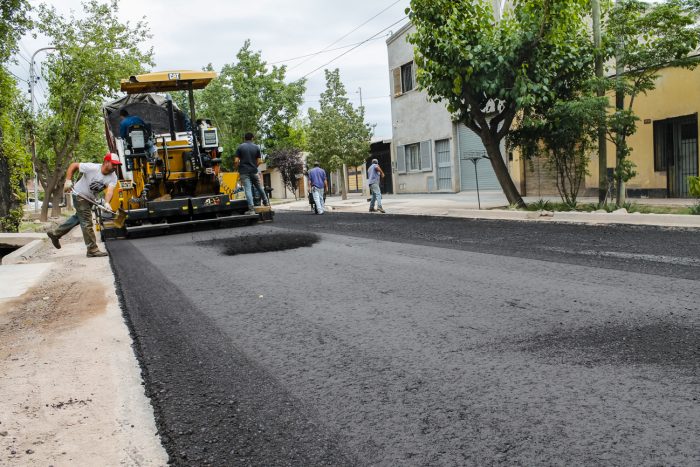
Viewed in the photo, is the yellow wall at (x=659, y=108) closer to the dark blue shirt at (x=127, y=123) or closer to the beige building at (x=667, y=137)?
the beige building at (x=667, y=137)

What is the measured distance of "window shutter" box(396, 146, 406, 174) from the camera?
105ft

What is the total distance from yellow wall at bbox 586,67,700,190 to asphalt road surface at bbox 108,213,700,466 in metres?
10.1

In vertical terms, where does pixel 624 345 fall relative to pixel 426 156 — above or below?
below

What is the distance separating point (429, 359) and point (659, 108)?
52.4 feet

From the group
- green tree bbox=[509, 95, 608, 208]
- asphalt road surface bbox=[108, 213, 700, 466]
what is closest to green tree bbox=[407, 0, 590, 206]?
green tree bbox=[509, 95, 608, 208]

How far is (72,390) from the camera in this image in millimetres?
3584

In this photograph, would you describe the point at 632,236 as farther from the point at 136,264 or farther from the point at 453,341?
the point at 136,264

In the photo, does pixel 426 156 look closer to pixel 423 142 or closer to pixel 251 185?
pixel 423 142

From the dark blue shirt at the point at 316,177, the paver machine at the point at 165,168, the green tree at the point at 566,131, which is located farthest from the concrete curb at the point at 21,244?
the green tree at the point at 566,131

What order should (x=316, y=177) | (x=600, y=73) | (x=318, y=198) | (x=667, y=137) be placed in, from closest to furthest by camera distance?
(x=600, y=73)
(x=667, y=137)
(x=318, y=198)
(x=316, y=177)

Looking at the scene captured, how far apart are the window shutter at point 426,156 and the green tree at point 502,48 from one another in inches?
530

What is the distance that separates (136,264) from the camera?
8.86 meters

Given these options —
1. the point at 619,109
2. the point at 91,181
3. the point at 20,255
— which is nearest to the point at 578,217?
the point at 619,109

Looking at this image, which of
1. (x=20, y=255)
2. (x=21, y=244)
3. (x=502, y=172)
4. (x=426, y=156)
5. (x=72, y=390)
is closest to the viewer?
(x=72, y=390)
